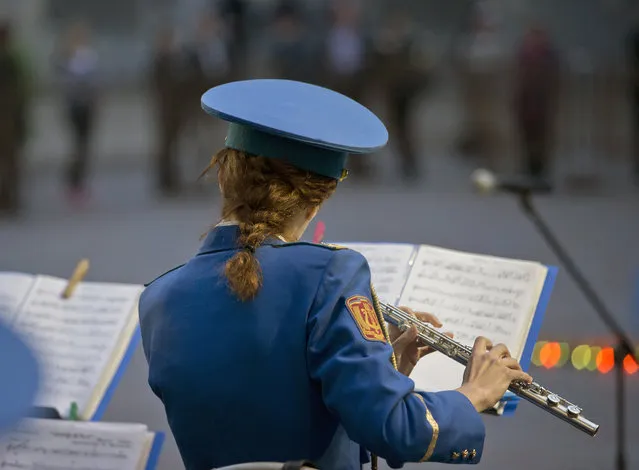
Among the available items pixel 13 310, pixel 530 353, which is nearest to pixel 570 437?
pixel 530 353

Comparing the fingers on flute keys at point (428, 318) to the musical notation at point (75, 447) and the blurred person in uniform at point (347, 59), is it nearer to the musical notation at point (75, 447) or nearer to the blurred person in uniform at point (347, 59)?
the musical notation at point (75, 447)

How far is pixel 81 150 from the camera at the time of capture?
12.1m

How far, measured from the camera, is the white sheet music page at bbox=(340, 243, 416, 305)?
9.39ft

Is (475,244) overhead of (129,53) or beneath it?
overhead

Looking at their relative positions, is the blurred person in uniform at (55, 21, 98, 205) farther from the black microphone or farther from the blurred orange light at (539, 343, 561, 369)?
the black microphone

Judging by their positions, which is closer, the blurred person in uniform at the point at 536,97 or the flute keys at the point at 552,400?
the flute keys at the point at 552,400

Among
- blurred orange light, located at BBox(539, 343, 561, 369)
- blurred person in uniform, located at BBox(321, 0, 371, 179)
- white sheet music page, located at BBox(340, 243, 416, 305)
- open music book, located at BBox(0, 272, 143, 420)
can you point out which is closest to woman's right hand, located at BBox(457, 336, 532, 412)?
white sheet music page, located at BBox(340, 243, 416, 305)

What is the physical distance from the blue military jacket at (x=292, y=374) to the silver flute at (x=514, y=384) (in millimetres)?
254

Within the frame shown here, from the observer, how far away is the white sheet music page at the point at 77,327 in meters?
3.07

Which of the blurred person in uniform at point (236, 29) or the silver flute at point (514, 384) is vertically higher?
the silver flute at point (514, 384)

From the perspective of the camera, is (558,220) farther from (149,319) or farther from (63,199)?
(149,319)

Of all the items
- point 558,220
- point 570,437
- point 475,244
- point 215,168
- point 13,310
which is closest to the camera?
point 215,168

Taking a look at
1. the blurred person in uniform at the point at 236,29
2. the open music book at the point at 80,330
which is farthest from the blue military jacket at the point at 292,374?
the blurred person in uniform at the point at 236,29

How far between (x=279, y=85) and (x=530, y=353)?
969mm
